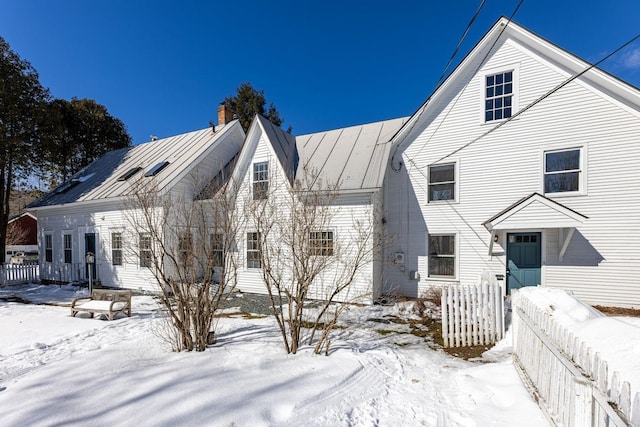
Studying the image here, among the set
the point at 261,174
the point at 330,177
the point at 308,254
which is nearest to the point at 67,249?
the point at 261,174

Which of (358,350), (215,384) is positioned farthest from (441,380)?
(215,384)

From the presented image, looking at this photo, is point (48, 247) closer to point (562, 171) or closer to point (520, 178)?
point (520, 178)

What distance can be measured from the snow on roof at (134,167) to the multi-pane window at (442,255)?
416 inches

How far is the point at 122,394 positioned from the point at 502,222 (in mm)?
9983

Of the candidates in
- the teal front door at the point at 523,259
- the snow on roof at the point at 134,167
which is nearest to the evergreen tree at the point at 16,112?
the snow on roof at the point at 134,167

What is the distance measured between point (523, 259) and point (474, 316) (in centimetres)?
492

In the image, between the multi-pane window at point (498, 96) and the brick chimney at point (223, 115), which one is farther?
the brick chimney at point (223, 115)

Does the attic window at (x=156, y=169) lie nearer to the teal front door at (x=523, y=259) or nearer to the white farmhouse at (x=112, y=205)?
the white farmhouse at (x=112, y=205)

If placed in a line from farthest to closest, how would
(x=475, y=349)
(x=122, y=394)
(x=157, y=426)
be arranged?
(x=475, y=349) < (x=122, y=394) < (x=157, y=426)

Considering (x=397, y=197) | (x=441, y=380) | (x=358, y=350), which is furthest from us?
(x=397, y=197)

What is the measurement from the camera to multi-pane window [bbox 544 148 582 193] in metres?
9.27

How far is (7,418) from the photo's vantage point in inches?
134

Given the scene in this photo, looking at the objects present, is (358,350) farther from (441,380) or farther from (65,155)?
(65,155)

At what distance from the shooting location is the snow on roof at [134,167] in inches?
528
